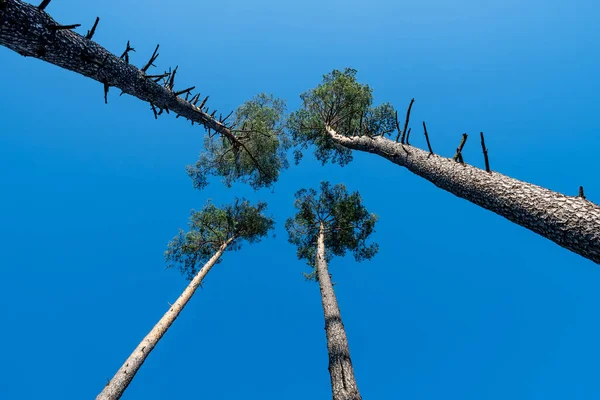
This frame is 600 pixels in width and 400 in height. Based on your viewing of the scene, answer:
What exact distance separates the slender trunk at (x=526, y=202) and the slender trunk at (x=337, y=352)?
431 centimetres

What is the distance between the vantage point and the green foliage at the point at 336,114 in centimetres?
1298

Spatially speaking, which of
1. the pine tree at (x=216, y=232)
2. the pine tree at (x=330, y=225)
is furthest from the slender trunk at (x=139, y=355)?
the pine tree at (x=330, y=225)

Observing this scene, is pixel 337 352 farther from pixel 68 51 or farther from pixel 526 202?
pixel 68 51

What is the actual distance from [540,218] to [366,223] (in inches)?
429

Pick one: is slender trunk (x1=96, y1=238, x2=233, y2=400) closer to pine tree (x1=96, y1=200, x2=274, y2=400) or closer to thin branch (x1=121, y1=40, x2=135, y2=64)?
pine tree (x1=96, y1=200, x2=274, y2=400)

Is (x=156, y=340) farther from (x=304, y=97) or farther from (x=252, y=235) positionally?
(x=304, y=97)

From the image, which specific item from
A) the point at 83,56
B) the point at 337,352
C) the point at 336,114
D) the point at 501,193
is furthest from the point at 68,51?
the point at 336,114

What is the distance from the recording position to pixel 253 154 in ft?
45.3

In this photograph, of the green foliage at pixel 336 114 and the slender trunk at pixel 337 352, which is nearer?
the slender trunk at pixel 337 352

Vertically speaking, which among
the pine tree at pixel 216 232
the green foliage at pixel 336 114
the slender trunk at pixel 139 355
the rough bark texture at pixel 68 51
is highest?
the green foliage at pixel 336 114

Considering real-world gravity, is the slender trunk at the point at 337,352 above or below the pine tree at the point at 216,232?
below

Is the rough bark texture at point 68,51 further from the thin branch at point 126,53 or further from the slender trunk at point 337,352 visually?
the slender trunk at point 337,352

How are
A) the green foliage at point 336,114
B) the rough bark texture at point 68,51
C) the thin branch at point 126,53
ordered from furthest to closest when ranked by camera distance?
1. the green foliage at point 336,114
2. the thin branch at point 126,53
3. the rough bark texture at point 68,51

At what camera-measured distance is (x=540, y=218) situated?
12.9ft
